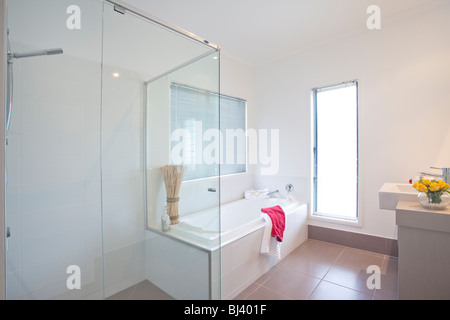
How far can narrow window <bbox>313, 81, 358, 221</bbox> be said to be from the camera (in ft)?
9.07

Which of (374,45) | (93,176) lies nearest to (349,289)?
(93,176)

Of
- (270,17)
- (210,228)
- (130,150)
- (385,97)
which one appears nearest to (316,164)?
(385,97)

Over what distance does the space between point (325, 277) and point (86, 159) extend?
90.4 inches

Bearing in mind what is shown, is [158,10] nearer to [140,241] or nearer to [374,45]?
[140,241]

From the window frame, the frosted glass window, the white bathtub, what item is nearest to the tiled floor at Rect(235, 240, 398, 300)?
the window frame

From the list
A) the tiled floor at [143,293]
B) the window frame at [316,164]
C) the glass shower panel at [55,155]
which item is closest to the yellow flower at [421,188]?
the window frame at [316,164]

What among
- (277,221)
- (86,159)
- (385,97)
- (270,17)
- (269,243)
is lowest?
(269,243)

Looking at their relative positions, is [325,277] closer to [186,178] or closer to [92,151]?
[186,178]

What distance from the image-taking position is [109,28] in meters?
1.31

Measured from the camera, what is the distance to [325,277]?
2109 mm

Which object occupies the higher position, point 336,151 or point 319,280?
point 336,151

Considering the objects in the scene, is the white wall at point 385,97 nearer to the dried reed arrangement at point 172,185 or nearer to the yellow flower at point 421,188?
the yellow flower at point 421,188
